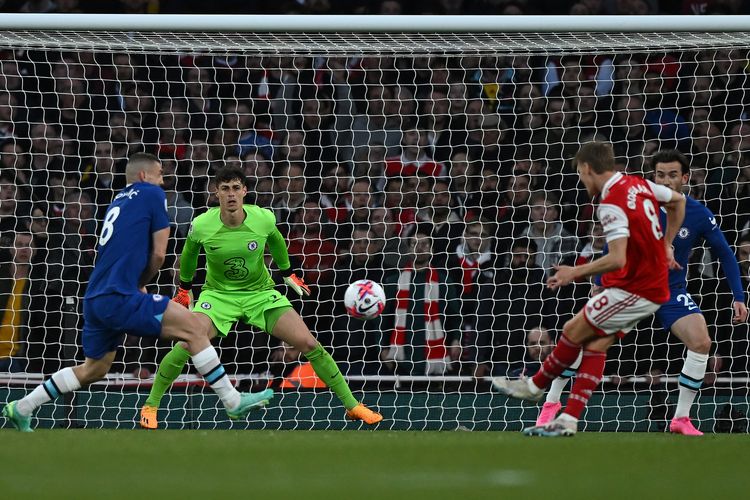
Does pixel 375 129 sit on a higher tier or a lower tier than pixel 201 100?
lower

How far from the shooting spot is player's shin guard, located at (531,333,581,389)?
242 inches

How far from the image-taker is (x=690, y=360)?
7.01m

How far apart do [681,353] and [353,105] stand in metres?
3.48

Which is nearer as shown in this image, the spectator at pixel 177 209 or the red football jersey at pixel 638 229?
the red football jersey at pixel 638 229

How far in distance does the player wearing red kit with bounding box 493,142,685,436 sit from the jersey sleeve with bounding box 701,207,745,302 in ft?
2.74

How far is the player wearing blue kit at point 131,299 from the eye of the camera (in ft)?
21.0

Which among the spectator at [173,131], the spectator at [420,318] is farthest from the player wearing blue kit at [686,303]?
the spectator at [173,131]

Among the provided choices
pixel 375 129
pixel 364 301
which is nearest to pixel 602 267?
pixel 364 301

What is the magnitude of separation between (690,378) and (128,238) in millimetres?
3520

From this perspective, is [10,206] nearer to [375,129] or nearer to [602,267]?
[375,129]

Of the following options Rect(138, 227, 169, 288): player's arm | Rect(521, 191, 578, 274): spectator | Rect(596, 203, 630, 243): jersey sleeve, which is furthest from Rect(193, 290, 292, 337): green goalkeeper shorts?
Rect(596, 203, 630, 243): jersey sleeve

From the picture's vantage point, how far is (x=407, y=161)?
9367mm

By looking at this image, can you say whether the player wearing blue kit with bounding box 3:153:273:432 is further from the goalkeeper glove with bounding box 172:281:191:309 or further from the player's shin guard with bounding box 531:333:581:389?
the player's shin guard with bounding box 531:333:581:389

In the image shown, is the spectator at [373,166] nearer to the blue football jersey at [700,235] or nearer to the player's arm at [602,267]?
the blue football jersey at [700,235]
